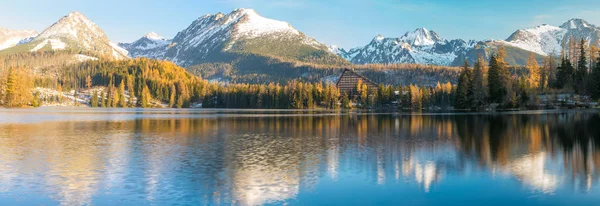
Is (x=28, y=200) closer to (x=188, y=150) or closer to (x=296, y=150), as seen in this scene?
(x=188, y=150)

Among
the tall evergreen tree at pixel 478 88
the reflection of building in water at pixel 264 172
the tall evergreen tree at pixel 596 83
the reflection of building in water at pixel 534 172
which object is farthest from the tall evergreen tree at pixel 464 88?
the reflection of building in water at pixel 534 172

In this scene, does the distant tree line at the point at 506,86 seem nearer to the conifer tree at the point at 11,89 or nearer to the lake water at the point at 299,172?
the lake water at the point at 299,172

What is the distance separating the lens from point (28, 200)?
2070 cm

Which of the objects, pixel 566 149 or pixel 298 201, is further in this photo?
pixel 566 149

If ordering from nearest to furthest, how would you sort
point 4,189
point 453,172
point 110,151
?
point 4,189 < point 453,172 < point 110,151

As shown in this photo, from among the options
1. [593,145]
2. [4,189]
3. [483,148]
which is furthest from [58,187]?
[593,145]

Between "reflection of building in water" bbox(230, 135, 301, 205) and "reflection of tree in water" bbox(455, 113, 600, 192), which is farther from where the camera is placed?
"reflection of tree in water" bbox(455, 113, 600, 192)

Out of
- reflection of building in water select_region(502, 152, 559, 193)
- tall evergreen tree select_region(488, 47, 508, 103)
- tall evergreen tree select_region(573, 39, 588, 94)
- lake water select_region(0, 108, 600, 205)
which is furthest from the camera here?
tall evergreen tree select_region(488, 47, 508, 103)

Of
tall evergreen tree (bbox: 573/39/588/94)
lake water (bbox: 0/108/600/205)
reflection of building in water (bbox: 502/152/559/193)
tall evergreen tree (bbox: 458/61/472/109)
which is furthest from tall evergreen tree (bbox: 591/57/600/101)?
reflection of building in water (bbox: 502/152/559/193)

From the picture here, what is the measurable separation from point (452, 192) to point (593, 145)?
27452 mm

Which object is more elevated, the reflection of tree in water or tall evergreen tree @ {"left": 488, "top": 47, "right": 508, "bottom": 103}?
tall evergreen tree @ {"left": 488, "top": 47, "right": 508, "bottom": 103}

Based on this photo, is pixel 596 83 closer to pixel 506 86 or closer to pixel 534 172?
pixel 506 86

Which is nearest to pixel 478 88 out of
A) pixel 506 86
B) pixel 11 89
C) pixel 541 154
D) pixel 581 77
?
pixel 506 86

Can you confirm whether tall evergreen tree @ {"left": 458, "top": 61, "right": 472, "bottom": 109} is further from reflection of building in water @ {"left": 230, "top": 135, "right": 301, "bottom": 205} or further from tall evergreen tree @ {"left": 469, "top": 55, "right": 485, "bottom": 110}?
reflection of building in water @ {"left": 230, "top": 135, "right": 301, "bottom": 205}
